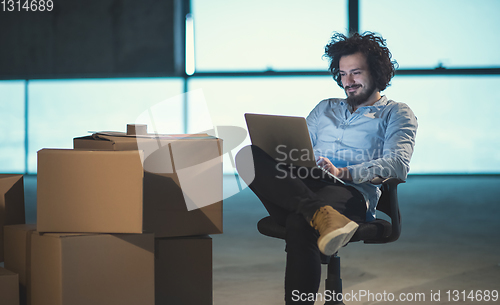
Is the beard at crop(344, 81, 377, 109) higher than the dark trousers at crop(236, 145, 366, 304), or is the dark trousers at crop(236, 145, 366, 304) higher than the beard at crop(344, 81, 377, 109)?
the beard at crop(344, 81, 377, 109)

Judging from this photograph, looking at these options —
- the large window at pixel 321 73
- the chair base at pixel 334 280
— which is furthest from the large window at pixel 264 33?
the chair base at pixel 334 280

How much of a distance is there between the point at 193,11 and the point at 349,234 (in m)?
5.09

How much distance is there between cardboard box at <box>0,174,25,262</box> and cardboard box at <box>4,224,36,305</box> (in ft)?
0.19

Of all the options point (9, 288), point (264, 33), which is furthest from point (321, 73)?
point (9, 288)

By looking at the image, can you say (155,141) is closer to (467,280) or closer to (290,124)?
(290,124)

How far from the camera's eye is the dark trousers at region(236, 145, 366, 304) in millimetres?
1239

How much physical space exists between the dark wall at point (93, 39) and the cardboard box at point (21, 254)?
439 cm

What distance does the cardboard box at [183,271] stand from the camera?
1507 mm

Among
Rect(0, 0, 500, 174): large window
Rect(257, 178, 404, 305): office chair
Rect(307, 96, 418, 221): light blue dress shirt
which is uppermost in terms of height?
Rect(0, 0, 500, 174): large window

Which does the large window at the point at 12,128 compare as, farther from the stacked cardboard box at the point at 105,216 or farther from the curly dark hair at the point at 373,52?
the curly dark hair at the point at 373,52

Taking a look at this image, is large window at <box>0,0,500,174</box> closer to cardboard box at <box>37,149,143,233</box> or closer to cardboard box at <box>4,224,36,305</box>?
cardboard box at <box>4,224,36,305</box>

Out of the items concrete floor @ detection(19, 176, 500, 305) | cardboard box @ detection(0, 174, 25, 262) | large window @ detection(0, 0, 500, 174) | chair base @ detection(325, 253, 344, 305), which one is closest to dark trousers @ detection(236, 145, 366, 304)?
chair base @ detection(325, 253, 344, 305)

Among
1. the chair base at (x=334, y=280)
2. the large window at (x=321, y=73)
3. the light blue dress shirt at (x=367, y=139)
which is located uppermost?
the large window at (x=321, y=73)

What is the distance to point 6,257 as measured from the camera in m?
1.56
